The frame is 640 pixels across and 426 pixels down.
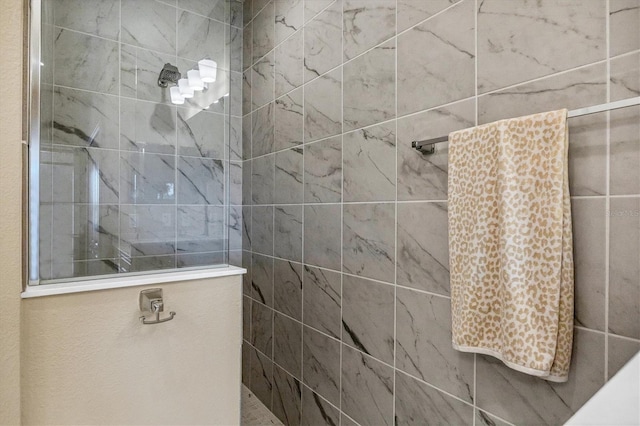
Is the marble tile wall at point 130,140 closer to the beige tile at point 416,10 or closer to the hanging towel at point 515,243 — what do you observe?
the beige tile at point 416,10

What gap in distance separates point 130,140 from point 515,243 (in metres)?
1.43

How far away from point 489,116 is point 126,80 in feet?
4.51

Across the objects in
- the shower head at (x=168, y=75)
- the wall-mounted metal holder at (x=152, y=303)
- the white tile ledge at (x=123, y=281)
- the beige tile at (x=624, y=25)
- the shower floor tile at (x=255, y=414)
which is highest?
the shower head at (x=168, y=75)

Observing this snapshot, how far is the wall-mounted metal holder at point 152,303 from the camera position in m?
1.27

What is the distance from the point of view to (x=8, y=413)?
102 cm

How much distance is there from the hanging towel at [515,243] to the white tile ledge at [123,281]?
0.95 meters

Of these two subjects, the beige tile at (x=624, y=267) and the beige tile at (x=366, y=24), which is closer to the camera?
the beige tile at (x=624, y=267)

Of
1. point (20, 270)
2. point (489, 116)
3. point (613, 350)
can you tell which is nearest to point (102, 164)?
point (20, 270)

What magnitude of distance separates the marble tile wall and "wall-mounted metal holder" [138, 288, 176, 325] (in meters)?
0.13

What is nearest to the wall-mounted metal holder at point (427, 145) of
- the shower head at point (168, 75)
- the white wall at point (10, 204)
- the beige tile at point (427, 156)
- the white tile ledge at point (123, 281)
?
the beige tile at point (427, 156)

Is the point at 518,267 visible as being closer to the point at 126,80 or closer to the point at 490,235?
A: the point at 490,235

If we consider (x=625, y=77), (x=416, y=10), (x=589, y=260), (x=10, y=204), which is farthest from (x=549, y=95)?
(x=10, y=204)

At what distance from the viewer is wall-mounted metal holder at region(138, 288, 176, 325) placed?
1266mm

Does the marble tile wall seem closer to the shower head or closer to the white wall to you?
the shower head
